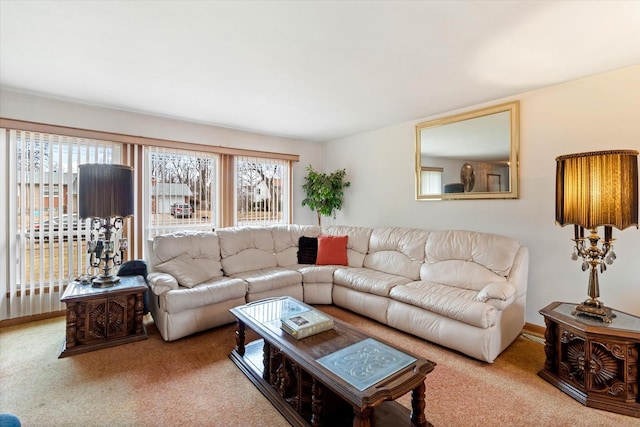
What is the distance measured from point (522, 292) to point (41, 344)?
439 cm

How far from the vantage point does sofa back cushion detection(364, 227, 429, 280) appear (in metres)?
3.40

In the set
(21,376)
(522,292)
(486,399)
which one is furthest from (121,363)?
(522,292)

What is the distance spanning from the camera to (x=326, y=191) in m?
4.77

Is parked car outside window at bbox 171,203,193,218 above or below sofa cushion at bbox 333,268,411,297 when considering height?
above

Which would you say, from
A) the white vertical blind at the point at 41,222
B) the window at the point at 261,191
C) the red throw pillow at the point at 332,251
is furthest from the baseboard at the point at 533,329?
the white vertical blind at the point at 41,222

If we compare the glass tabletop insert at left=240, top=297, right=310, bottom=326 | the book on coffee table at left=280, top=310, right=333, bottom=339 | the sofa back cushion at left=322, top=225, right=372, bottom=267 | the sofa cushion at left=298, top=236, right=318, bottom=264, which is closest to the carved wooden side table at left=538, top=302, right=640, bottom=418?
the book on coffee table at left=280, top=310, right=333, bottom=339

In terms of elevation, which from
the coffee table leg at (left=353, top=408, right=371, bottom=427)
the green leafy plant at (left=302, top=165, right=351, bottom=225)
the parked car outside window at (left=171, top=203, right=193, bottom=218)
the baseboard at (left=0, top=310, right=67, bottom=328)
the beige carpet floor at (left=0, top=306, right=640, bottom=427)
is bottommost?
the beige carpet floor at (left=0, top=306, right=640, bottom=427)

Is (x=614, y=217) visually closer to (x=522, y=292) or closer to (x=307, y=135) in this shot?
(x=522, y=292)

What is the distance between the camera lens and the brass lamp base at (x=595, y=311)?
6.41 feet

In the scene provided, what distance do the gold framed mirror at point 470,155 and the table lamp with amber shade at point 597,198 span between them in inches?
42.4

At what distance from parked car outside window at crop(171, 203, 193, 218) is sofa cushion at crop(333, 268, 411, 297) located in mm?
2257

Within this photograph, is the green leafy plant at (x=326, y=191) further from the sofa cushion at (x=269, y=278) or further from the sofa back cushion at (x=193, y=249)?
the sofa back cushion at (x=193, y=249)

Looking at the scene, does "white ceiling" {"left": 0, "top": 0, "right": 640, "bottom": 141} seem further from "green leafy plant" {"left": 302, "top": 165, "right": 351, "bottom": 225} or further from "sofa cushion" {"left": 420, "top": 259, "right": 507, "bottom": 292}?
"sofa cushion" {"left": 420, "top": 259, "right": 507, "bottom": 292}

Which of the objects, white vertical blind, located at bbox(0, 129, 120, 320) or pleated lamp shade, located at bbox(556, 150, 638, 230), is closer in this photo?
pleated lamp shade, located at bbox(556, 150, 638, 230)
